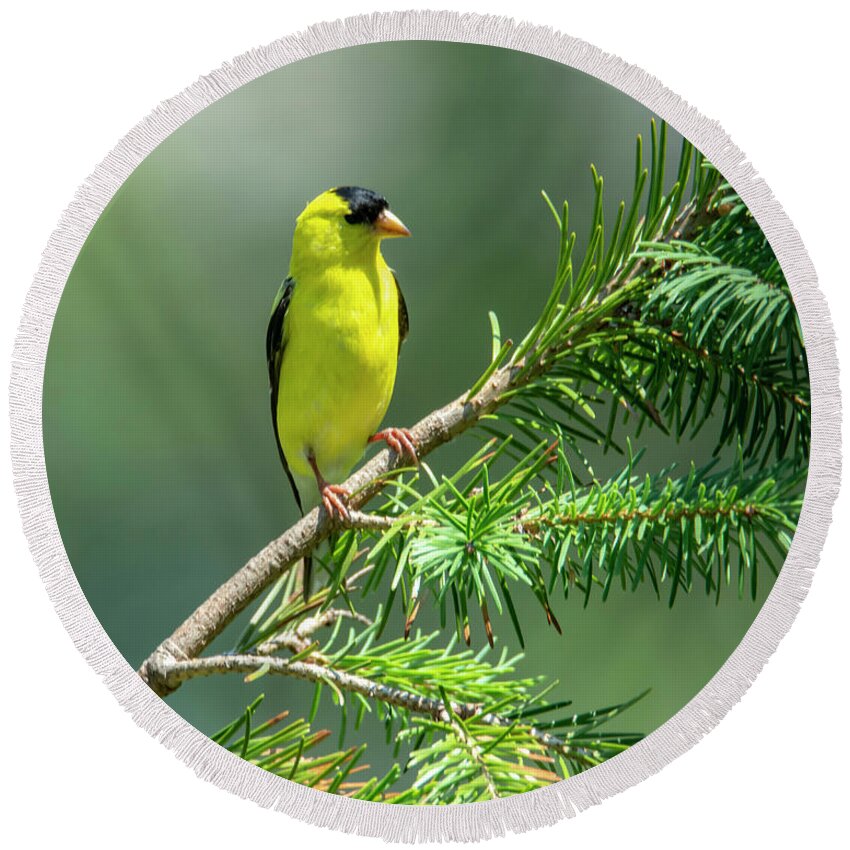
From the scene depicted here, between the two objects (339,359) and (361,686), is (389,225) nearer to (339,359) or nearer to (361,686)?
(339,359)

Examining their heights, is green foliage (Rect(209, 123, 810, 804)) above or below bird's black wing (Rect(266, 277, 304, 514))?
below

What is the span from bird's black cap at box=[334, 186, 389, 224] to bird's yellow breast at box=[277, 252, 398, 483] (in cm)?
10

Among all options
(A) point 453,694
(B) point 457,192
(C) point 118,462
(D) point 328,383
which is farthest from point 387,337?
(A) point 453,694

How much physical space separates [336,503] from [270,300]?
41cm

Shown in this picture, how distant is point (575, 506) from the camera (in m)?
0.90

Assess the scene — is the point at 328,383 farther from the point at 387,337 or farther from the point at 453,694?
the point at 453,694

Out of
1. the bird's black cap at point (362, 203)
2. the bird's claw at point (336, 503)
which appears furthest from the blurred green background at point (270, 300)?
the bird's claw at point (336, 503)

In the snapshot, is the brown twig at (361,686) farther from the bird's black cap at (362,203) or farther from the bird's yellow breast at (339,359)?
the bird's black cap at (362,203)

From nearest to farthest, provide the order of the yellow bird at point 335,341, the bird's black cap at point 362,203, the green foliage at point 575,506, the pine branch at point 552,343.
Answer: the green foliage at point 575,506
the pine branch at point 552,343
the bird's black cap at point 362,203
the yellow bird at point 335,341

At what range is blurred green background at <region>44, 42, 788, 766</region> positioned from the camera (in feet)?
3.58

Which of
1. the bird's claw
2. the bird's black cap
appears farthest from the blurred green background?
the bird's claw

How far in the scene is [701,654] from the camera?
1064 mm

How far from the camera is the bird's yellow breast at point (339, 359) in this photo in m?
1.27

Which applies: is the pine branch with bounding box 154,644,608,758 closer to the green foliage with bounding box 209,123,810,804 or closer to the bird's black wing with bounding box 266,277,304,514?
the green foliage with bounding box 209,123,810,804
